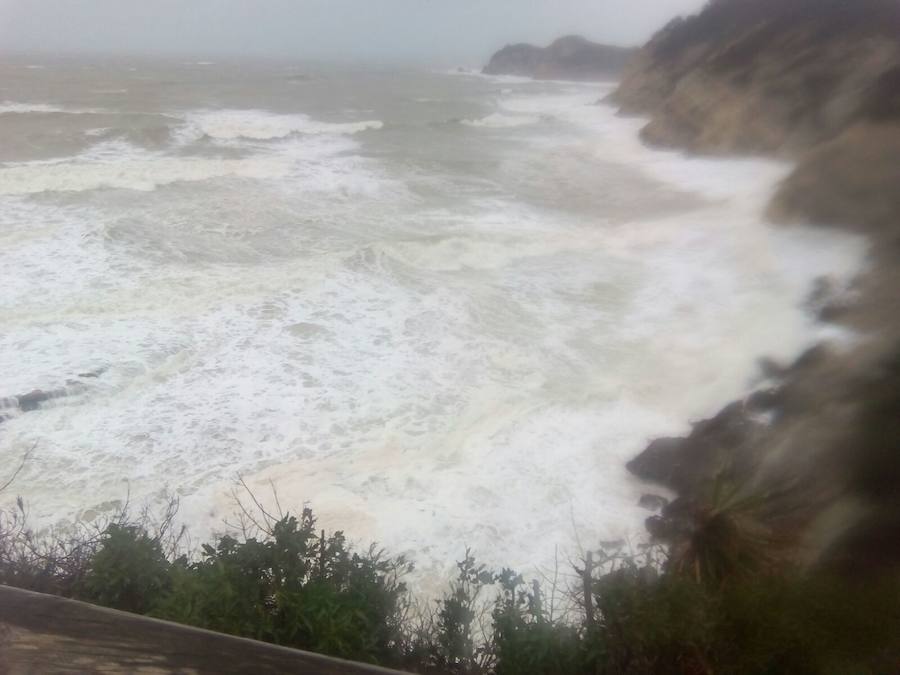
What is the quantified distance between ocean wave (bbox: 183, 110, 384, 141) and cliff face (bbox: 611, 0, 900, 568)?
14769mm

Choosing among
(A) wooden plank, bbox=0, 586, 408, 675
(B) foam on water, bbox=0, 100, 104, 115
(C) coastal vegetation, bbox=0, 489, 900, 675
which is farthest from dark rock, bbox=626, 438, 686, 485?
(B) foam on water, bbox=0, 100, 104, 115

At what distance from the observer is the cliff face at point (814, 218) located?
552 centimetres

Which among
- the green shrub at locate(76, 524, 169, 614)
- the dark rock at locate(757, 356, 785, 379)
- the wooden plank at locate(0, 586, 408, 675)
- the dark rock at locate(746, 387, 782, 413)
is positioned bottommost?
the green shrub at locate(76, 524, 169, 614)

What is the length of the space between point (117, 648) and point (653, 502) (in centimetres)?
615

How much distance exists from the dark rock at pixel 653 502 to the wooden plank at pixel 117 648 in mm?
5823

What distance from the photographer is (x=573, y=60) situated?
82.7 metres

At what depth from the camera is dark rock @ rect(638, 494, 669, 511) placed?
6.64 meters

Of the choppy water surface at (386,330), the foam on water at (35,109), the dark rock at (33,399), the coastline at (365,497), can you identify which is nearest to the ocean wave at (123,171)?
the choppy water surface at (386,330)

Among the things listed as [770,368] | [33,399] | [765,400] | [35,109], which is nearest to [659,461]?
[765,400]

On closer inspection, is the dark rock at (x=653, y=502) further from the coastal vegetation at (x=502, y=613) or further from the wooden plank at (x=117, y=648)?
the wooden plank at (x=117, y=648)

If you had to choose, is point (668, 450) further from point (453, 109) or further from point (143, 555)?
point (453, 109)

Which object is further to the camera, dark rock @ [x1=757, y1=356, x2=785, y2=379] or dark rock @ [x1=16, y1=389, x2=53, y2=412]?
dark rock @ [x1=757, y1=356, x2=785, y2=379]

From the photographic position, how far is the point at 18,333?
32.2ft

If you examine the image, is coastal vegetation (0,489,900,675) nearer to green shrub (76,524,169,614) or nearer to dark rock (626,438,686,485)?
green shrub (76,524,169,614)
